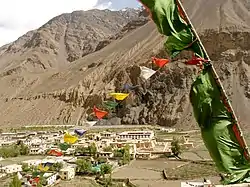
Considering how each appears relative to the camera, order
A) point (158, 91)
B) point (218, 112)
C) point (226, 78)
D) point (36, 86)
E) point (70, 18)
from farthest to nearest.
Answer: point (70, 18) → point (36, 86) → point (158, 91) → point (226, 78) → point (218, 112)

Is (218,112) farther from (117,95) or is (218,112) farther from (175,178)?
(175,178)

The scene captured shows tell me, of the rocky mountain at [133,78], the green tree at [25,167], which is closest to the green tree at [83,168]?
the green tree at [25,167]

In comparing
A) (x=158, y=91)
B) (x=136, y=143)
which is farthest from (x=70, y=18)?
(x=136, y=143)

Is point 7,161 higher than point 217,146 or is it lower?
lower

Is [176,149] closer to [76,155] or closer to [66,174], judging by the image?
[76,155]

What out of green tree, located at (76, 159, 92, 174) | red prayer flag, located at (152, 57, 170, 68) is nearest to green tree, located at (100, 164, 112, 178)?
green tree, located at (76, 159, 92, 174)

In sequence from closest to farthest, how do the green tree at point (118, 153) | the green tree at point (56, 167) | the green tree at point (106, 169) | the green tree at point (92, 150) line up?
the green tree at point (106, 169) → the green tree at point (56, 167) → the green tree at point (118, 153) → the green tree at point (92, 150)

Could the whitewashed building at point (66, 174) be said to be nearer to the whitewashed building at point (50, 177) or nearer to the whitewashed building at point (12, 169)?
the whitewashed building at point (50, 177)
